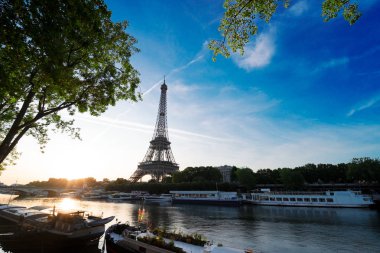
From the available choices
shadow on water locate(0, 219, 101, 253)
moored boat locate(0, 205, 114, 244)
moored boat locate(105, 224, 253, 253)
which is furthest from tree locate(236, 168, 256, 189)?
moored boat locate(105, 224, 253, 253)

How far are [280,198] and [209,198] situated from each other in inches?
976

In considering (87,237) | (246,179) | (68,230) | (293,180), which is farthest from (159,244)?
(246,179)

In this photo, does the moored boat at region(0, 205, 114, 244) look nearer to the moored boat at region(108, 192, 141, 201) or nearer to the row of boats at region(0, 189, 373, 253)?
the row of boats at region(0, 189, 373, 253)

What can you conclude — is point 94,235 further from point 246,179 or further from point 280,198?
point 246,179

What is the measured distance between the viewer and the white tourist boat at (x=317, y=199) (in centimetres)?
6862

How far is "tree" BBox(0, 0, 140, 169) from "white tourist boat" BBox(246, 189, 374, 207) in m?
76.1

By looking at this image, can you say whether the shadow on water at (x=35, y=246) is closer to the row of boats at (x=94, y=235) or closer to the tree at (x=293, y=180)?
the row of boats at (x=94, y=235)

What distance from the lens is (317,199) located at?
74312 millimetres

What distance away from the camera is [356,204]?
67625 millimetres

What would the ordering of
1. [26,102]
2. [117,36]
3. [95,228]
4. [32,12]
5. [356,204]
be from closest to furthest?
[32,12] < [26,102] < [117,36] < [95,228] < [356,204]

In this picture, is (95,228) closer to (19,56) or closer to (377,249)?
(19,56)

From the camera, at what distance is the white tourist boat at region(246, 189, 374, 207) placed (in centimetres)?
6862

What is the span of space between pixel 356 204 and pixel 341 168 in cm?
4538

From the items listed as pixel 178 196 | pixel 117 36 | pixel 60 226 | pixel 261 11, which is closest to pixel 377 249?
pixel 261 11
